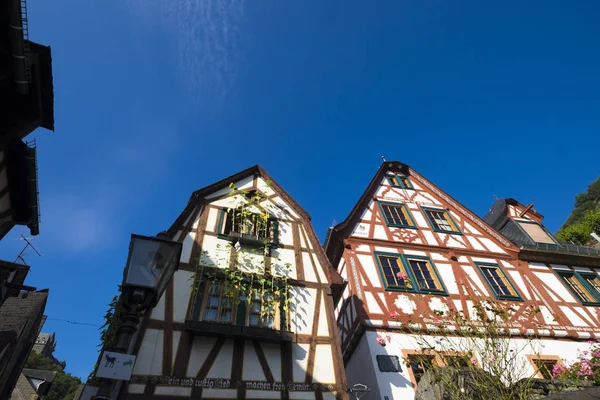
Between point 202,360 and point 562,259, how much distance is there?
590 inches

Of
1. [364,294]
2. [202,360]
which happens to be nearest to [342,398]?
[202,360]

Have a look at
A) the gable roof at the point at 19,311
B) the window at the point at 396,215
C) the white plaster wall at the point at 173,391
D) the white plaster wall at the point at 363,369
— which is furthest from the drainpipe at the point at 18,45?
the window at the point at 396,215

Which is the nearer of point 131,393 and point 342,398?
point 131,393

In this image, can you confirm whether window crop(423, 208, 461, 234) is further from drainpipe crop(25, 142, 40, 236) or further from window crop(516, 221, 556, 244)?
drainpipe crop(25, 142, 40, 236)

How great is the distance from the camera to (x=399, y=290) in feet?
35.8

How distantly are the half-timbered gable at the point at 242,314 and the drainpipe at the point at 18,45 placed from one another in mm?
4639

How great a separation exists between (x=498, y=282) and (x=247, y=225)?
386 inches

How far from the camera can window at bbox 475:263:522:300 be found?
11.9 meters

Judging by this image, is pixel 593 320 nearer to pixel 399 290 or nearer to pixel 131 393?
pixel 399 290

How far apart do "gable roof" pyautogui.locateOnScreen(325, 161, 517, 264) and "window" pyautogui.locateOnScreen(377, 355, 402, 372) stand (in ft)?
14.6

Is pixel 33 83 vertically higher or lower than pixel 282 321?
higher

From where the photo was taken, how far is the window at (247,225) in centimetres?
984

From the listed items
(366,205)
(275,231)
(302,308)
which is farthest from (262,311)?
(366,205)

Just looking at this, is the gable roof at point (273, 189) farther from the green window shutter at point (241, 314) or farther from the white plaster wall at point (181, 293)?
the green window shutter at point (241, 314)
